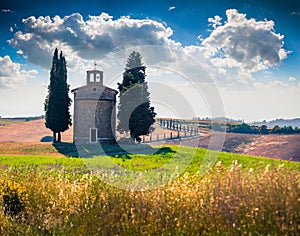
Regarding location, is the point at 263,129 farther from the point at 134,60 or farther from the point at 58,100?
the point at 58,100

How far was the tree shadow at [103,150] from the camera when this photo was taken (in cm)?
2721

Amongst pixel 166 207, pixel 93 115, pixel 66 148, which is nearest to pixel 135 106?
pixel 93 115

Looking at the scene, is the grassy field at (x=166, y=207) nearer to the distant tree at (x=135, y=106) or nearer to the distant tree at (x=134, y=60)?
the distant tree at (x=135, y=106)

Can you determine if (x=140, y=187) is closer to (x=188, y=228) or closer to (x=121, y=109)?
(x=188, y=228)

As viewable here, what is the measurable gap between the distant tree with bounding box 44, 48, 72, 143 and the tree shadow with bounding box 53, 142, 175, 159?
85.7 inches

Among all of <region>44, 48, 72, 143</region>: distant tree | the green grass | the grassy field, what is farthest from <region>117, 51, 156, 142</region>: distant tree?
the grassy field

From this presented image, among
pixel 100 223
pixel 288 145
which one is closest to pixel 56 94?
pixel 288 145

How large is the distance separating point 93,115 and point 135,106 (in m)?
4.23

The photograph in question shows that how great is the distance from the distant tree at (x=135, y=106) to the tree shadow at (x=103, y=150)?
1.71m

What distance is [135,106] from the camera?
32844mm

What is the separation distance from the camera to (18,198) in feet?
28.5

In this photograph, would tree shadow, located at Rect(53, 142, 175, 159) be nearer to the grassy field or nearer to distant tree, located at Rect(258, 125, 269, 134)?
distant tree, located at Rect(258, 125, 269, 134)

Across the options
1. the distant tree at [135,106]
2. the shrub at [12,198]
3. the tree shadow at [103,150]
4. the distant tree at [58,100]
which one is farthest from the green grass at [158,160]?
the shrub at [12,198]

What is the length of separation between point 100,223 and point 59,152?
956 inches
